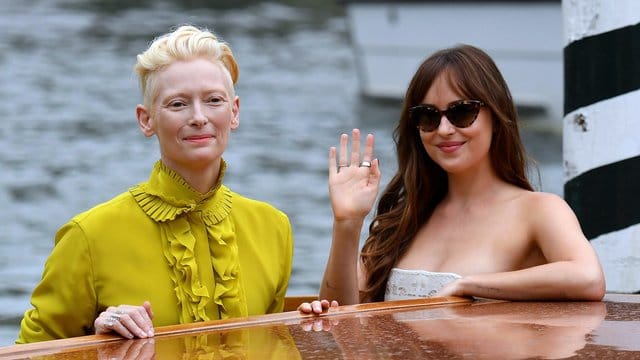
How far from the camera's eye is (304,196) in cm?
1114

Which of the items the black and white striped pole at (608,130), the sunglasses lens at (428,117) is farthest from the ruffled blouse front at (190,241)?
the black and white striped pole at (608,130)

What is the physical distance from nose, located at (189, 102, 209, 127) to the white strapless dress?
0.71m

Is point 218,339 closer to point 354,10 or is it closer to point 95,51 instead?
point 354,10

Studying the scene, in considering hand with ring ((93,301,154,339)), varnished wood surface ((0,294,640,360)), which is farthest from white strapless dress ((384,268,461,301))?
hand with ring ((93,301,154,339))

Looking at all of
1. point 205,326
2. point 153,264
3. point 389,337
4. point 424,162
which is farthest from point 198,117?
point 424,162

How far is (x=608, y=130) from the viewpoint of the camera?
10.8 feet

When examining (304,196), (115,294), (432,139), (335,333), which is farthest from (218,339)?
(304,196)

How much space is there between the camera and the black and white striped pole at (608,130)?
10.7ft

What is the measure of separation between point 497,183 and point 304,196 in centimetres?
811

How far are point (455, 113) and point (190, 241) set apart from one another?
70cm

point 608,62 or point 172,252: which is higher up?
point 608,62

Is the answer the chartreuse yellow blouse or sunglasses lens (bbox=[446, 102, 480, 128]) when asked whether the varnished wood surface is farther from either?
sunglasses lens (bbox=[446, 102, 480, 128])

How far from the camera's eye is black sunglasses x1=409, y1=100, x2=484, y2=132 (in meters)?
2.90

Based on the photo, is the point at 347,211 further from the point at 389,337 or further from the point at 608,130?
the point at 608,130
